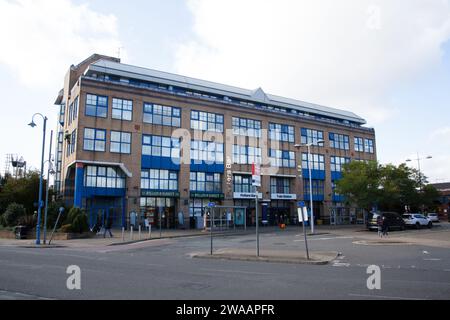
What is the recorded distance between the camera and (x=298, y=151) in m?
54.2

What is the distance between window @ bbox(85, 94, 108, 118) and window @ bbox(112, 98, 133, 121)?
93 centimetres

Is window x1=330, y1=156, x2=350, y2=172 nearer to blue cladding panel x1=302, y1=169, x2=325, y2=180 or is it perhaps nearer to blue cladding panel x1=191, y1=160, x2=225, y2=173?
blue cladding panel x1=302, y1=169, x2=325, y2=180

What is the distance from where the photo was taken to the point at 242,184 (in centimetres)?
4800

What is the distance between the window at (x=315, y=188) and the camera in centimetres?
5366

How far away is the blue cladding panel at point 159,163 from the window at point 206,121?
17.6ft

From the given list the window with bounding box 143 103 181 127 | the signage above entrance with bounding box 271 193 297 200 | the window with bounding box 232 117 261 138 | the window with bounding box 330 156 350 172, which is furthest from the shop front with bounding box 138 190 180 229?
the window with bounding box 330 156 350 172

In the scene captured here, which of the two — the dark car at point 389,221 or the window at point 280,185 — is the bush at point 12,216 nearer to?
the window at point 280,185

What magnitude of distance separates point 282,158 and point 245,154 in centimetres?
626

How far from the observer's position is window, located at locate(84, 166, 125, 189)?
1502 inches

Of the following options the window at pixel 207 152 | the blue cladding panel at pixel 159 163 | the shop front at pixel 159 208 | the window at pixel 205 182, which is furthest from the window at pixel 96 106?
the window at pixel 205 182

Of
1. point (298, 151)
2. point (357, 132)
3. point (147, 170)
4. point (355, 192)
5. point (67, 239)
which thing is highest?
point (357, 132)

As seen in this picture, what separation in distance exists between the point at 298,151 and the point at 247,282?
4553 cm
